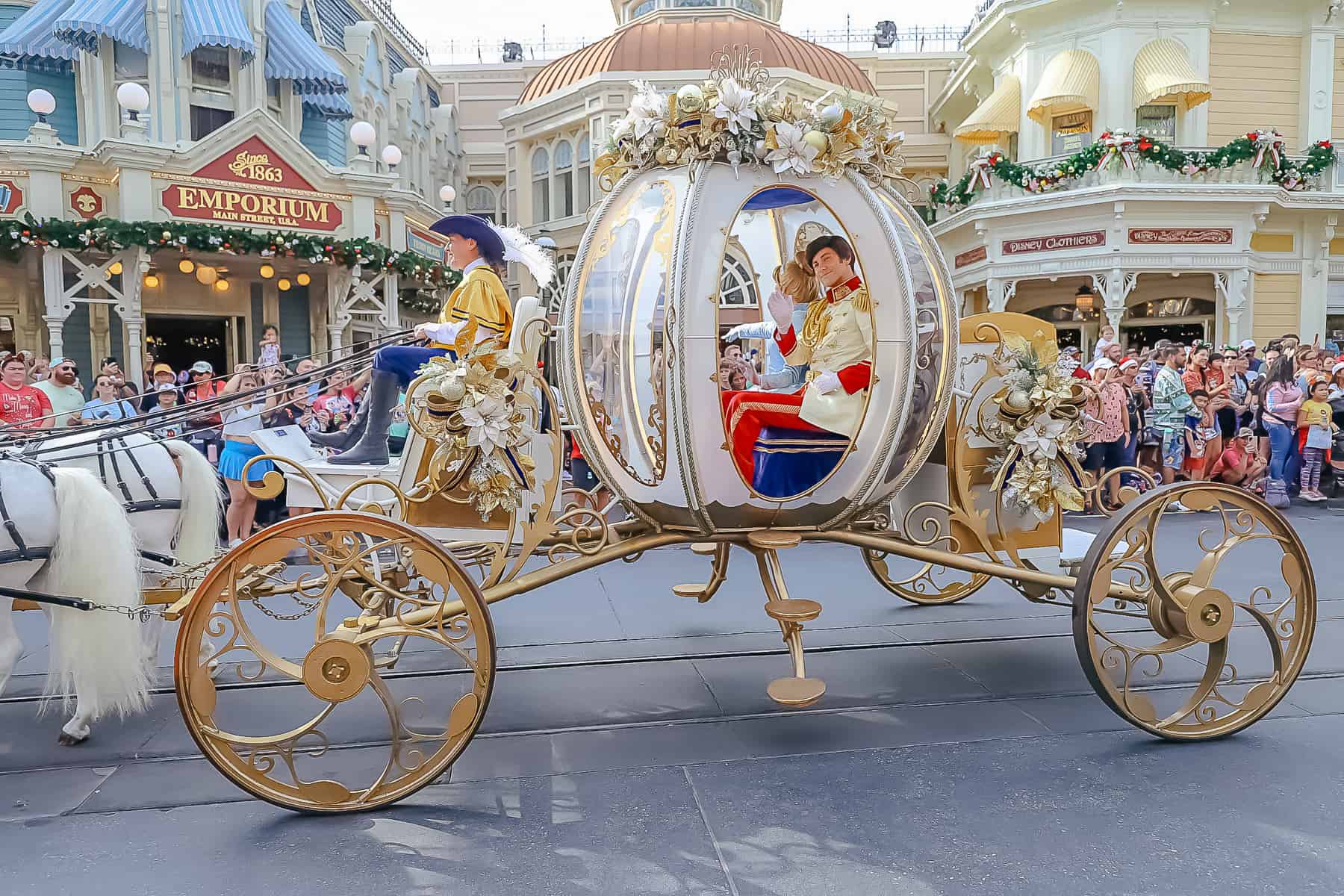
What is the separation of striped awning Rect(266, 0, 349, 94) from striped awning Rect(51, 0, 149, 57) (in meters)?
1.72

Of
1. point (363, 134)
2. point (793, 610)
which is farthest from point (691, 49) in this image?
point (793, 610)

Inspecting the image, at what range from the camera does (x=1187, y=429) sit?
819 centimetres

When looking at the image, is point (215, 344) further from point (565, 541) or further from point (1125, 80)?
point (1125, 80)

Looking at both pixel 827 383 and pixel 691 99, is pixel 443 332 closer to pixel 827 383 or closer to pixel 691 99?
pixel 691 99

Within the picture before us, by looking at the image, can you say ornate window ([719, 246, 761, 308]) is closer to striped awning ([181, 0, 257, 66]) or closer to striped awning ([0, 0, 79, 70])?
striped awning ([181, 0, 257, 66])

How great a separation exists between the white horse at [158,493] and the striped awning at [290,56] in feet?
37.9

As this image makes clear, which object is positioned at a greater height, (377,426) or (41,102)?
(41,102)

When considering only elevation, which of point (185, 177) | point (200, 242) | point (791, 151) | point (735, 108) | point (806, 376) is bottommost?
point (806, 376)

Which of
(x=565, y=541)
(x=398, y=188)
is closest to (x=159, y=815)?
(x=565, y=541)

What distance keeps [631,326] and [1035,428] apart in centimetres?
153

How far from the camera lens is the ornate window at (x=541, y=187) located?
55.5 feet

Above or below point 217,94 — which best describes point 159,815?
below

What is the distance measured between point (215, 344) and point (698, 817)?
45.4 feet

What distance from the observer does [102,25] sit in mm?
11469
